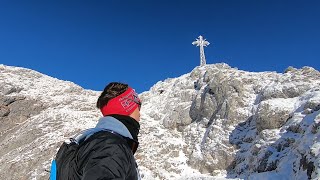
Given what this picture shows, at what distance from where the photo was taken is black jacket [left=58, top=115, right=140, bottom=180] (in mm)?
1588

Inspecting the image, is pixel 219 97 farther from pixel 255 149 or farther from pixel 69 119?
pixel 69 119

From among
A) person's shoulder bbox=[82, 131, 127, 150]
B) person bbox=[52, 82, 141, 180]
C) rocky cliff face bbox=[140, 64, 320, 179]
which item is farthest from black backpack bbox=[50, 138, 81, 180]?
rocky cliff face bbox=[140, 64, 320, 179]

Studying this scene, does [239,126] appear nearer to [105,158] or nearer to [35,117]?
[35,117]

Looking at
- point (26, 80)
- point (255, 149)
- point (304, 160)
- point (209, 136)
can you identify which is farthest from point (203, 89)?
point (26, 80)

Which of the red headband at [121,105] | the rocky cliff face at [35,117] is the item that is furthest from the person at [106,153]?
the rocky cliff face at [35,117]

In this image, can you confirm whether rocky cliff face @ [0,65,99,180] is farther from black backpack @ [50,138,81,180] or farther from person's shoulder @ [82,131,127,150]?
person's shoulder @ [82,131,127,150]

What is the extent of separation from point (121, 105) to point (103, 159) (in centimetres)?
71

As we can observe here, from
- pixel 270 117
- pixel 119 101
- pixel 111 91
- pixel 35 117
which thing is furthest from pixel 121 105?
pixel 35 117

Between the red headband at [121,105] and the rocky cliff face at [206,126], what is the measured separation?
19.1 m

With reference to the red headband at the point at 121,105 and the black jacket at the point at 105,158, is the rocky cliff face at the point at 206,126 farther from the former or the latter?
the black jacket at the point at 105,158

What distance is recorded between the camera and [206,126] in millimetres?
41031

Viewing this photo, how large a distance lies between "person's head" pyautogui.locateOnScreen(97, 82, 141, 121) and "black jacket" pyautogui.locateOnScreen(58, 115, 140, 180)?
40 cm

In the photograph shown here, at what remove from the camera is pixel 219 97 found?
4206 centimetres

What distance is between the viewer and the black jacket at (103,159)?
159cm
